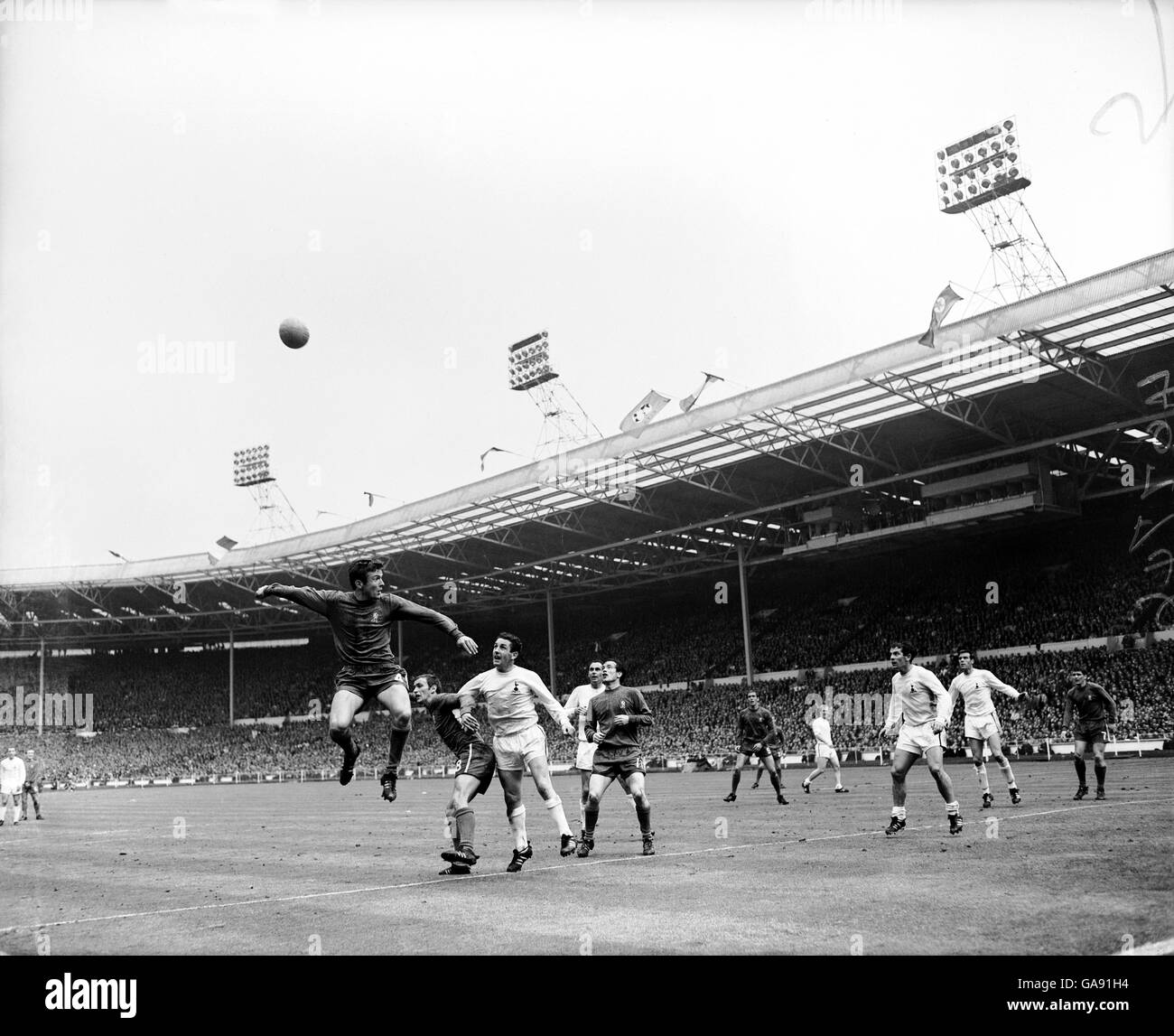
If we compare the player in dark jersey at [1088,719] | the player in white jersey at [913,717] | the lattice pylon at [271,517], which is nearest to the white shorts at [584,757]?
the player in white jersey at [913,717]

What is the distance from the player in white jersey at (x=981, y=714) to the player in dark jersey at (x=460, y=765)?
7.39 metres

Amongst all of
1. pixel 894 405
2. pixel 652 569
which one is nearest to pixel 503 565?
pixel 652 569

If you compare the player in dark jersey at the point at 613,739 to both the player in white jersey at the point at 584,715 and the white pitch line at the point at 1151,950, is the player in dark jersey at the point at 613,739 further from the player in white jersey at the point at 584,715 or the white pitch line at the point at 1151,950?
the white pitch line at the point at 1151,950

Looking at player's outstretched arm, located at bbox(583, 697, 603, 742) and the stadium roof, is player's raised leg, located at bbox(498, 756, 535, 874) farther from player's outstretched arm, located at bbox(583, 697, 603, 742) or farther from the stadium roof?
the stadium roof

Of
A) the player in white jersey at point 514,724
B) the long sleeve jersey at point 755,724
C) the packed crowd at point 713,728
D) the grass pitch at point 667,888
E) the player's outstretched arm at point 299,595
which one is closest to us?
the grass pitch at point 667,888

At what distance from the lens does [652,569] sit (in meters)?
50.0

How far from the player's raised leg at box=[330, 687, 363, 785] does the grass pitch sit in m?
1.22

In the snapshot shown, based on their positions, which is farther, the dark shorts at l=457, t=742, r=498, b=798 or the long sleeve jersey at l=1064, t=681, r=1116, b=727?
the long sleeve jersey at l=1064, t=681, r=1116, b=727

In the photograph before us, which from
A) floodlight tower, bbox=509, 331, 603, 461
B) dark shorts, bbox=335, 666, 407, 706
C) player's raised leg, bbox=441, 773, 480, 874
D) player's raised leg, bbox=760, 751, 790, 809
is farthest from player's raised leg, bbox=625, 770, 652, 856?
floodlight tower, bbox=509, 331, 603, 461

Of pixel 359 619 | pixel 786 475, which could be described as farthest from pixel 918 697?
pixel 786 475

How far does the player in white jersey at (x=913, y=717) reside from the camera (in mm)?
12984

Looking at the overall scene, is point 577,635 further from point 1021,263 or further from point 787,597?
point 1021,263

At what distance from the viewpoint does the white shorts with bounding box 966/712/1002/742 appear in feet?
54.6

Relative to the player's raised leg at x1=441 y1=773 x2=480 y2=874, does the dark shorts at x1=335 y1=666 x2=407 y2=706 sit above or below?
above
